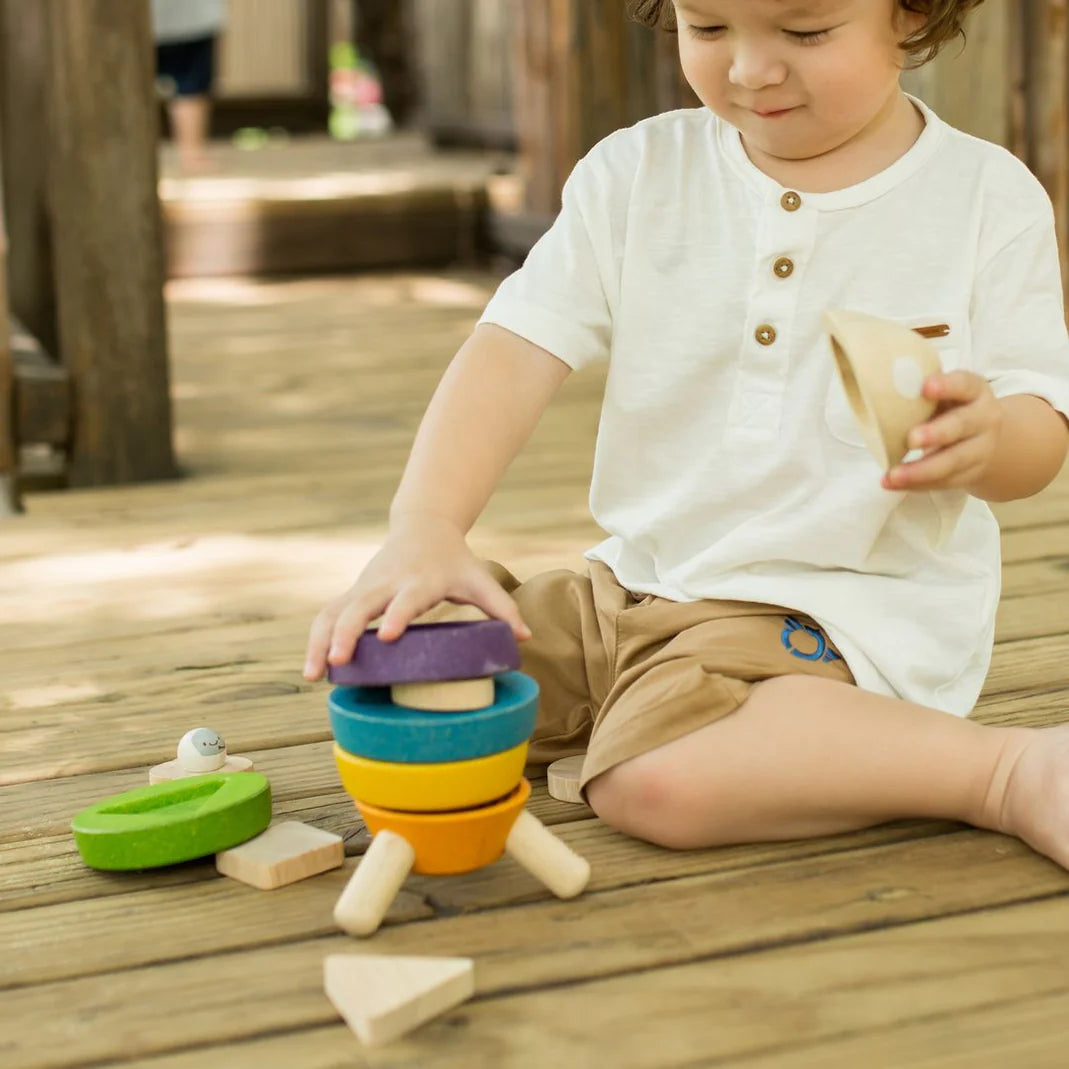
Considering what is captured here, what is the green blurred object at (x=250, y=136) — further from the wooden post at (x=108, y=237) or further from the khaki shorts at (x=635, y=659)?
the khaki shorts at (x=635, y=659)

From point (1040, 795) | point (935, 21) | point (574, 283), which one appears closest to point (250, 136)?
point (574, 283)

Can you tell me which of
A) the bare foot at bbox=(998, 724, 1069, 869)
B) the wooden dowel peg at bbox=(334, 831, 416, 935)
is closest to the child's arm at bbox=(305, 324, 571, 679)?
the wooden dowel peg at bbox=(334, 831, 416, 935)

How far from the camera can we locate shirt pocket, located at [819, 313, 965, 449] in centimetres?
122

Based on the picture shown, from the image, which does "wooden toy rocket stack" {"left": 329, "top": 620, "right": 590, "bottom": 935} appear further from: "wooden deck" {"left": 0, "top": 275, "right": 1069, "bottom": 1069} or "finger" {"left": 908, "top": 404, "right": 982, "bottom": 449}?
"finger" {"left": 908, "top": 404, "right": 982, "bottom": 449}

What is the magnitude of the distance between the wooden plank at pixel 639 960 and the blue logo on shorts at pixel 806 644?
0.16 meters

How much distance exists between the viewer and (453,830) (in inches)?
40.1

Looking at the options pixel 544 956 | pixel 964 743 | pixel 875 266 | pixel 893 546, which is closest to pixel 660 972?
pixel 544 956

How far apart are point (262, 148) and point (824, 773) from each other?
18.0 ft

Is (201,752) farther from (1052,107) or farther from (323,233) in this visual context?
(323,233)

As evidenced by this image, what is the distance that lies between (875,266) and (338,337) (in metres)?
2.48

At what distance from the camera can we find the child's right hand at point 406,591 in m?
1.02

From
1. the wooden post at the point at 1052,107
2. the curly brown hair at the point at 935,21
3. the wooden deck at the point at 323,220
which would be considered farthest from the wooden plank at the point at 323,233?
the curly brown hair at the point at 935,21

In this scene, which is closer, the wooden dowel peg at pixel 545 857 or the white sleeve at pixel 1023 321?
the wooden dowel peg at pixel 545 857

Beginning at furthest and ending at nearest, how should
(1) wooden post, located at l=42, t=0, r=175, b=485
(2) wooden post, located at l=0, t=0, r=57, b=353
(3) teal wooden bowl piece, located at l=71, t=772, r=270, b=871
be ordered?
(2) wooden post, located at l=0, t=0, r=57, b=353
(1) wooden post, located at l=42, t=0, r=175, b=485
(3) teal wooden bowl piece, located at l=71, t=772, r=270, b=871
